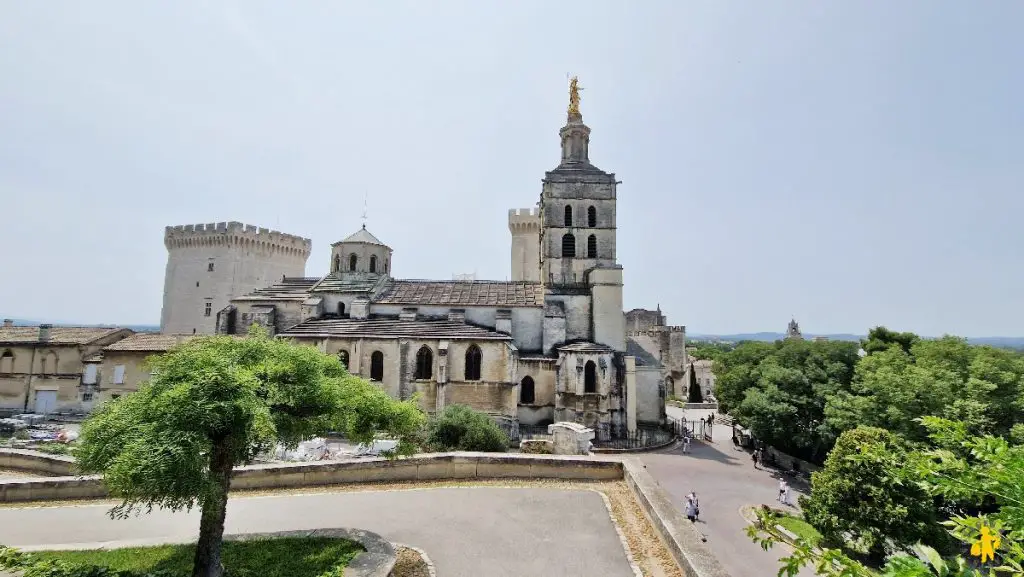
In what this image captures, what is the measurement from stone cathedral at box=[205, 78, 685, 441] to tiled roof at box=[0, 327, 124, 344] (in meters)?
→ 7.55

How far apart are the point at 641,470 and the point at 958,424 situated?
898 centimetres

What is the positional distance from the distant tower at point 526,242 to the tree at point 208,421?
112ft

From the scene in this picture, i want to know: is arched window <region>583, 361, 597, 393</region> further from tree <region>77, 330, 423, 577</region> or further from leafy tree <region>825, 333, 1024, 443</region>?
tree <region>77, 330, 423, 577</region>

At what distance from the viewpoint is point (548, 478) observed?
13672 millimetres

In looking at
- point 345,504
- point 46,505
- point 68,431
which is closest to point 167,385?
point 345,504

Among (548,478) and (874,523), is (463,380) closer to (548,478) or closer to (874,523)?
(548,478)

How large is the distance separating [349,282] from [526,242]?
16.9 m

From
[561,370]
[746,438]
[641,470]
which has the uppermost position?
[561,370]

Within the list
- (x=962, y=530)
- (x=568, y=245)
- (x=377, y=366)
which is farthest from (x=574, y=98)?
Result: (x=962, y=530)

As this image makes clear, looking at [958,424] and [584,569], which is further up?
[958,424]

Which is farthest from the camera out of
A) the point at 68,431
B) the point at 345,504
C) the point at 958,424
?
the point at 68,431

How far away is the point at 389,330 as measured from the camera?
Answer: 28.9m

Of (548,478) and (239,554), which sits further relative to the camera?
(548,478)

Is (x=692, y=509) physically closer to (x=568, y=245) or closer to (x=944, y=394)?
(x=944, y=394)
